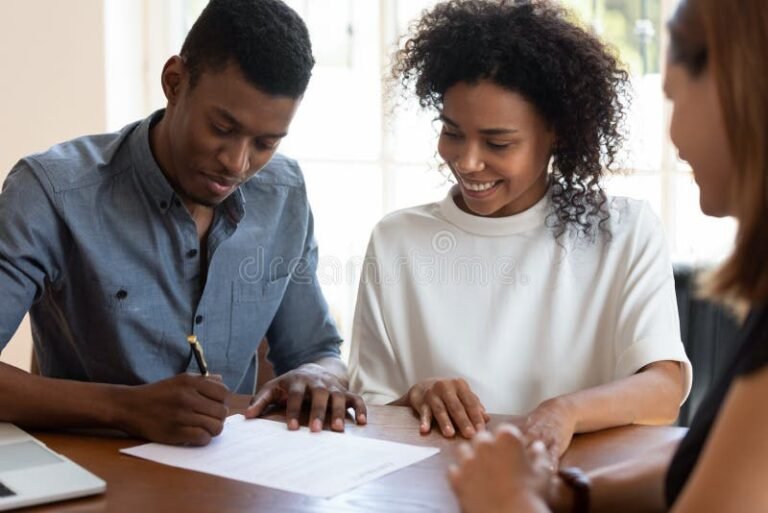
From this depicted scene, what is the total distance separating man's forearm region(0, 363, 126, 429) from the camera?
153cm

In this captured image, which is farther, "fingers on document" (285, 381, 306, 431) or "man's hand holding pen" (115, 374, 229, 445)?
"fingers on document" (285, 381, 306, 431)

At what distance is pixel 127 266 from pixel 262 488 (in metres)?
0.81

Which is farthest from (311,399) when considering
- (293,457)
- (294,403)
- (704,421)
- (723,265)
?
(723,265)

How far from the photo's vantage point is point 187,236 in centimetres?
201

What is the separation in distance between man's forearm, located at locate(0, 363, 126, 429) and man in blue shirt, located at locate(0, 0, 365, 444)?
0.07 metres

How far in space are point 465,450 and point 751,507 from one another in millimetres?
309

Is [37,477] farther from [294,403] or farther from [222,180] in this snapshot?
[222,180]

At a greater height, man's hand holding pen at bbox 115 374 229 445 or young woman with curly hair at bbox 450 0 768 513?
young woman with curly hair at bbox 450 0 768 513

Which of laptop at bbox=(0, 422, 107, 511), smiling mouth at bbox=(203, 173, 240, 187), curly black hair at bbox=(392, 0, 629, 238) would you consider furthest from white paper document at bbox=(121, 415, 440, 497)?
curly black hair at bbox=(392, 0, 629, 238)

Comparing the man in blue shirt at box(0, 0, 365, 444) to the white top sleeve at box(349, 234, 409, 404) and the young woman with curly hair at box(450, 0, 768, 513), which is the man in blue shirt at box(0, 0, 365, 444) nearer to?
the white top sleeve at box(349, 234, 409, 404)

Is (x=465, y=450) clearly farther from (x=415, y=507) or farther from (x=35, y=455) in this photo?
(x=35, y=455)

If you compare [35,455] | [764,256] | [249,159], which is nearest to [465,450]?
[764,256]

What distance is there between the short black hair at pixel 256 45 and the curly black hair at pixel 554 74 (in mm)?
341

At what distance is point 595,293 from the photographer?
2020 millimetres
